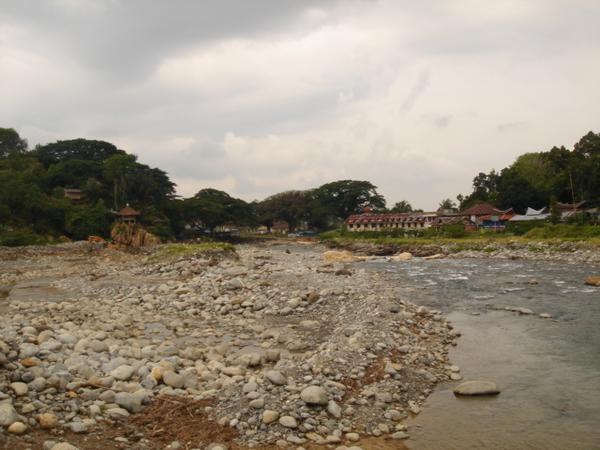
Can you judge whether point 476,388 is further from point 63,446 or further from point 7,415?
point 7,415

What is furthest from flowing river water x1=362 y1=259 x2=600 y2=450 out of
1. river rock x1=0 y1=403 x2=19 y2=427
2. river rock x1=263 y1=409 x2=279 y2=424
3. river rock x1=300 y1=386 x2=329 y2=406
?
river rock x1=0 y1=403 x2=19 y2=427

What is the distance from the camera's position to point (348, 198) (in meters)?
106

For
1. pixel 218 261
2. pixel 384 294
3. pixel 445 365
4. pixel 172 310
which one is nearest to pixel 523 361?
pixel 445 365

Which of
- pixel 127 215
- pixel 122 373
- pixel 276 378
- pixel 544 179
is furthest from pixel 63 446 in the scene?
pixel 544 179

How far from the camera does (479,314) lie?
51.8 feet

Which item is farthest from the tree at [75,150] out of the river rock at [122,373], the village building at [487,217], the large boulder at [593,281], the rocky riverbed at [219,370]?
the river rock at [122,373]

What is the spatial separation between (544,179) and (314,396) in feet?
265

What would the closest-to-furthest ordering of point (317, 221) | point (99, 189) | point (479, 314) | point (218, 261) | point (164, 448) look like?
point (164, 448)
point (479, 314)
point (218, 261)
point (99, 189)
point (317, 221)

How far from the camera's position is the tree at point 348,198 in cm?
10625

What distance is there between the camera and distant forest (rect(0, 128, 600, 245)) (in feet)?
180

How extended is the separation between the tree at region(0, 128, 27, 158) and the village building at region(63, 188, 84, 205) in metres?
19.4

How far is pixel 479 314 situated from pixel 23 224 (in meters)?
54.1

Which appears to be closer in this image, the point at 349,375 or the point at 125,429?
the point at 125,429

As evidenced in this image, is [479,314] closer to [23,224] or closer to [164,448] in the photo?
[164,448]
